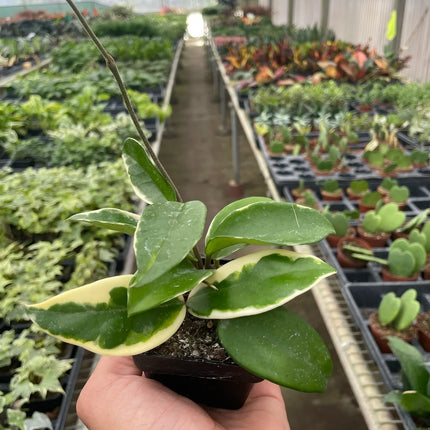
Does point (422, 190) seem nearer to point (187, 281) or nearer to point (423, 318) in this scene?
point (423, 318)

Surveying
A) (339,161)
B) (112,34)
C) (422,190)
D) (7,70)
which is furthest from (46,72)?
(422,190)

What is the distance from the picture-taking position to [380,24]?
4086 millimetres

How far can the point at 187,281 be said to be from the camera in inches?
21.1

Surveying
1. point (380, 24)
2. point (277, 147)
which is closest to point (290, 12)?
point (380, 24)

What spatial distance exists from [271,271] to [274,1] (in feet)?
35.6

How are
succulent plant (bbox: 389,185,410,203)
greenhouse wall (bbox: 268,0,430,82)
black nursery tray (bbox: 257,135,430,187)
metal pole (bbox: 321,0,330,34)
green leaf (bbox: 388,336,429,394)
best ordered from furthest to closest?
metal pole (bbox: 321,0,330,34) → greenhouse wall (bbox: 268,0,430,82) → black nursery tray (bbox: 257,135,430,187) → succulent plant (bbox: 389,185,410,203) → green leaf (bbox: 388,336,429,394)

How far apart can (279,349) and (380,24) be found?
14.3 ft

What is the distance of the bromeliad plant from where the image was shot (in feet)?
1.71

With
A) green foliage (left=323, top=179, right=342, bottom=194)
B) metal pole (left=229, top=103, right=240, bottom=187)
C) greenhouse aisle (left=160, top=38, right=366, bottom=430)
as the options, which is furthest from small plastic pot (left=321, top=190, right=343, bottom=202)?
metal pole (left=229, top=103, right=240, bottom=187)

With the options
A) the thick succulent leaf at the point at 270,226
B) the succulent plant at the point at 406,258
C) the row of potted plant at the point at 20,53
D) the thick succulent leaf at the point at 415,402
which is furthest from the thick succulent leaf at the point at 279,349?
the row of potted plant at the point at 20,53

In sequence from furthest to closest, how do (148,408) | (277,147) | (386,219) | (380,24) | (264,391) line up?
(380,24) → (277,147) → (386,219) → (264,391) → (148,408)

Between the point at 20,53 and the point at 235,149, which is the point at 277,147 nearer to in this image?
the point at 235,149

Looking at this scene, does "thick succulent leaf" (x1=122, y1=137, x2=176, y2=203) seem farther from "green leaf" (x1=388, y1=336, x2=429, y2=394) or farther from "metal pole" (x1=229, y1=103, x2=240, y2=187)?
"metal pole" (x1=229, y1=103, x2=240, y2=187)

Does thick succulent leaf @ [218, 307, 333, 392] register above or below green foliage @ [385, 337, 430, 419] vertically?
above
